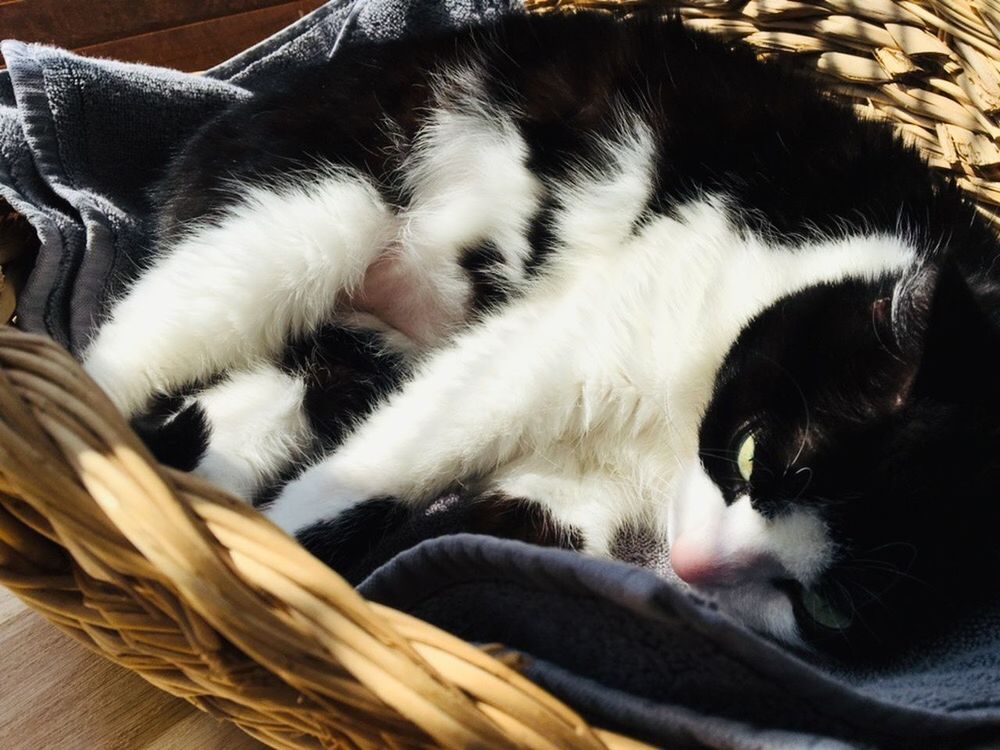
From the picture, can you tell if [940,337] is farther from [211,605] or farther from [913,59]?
[913,59]

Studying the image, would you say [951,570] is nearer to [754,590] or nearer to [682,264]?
[754,590]

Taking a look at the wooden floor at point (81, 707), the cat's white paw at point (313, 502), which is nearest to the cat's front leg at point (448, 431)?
the cat's white paw at point (313, 502)

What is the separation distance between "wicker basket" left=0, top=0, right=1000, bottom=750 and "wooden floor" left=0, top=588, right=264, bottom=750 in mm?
125

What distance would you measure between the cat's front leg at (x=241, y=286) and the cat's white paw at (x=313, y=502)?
0.25 meters

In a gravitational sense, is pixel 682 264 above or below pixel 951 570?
above

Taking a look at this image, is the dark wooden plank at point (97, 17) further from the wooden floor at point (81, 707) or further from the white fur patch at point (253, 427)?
the wooden floor at point (81, 707)

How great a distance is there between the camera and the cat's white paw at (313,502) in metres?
0.93

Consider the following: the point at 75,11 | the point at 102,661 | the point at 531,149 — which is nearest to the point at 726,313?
the point at 531,149

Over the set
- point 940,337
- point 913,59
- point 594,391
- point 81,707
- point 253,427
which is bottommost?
point 81,707

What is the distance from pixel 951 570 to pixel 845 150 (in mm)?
541

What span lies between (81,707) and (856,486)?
0.76 meters

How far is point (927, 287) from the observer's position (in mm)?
737

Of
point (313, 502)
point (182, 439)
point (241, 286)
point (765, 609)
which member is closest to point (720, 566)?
point (765, 609)

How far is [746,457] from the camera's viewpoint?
0.83 metres
